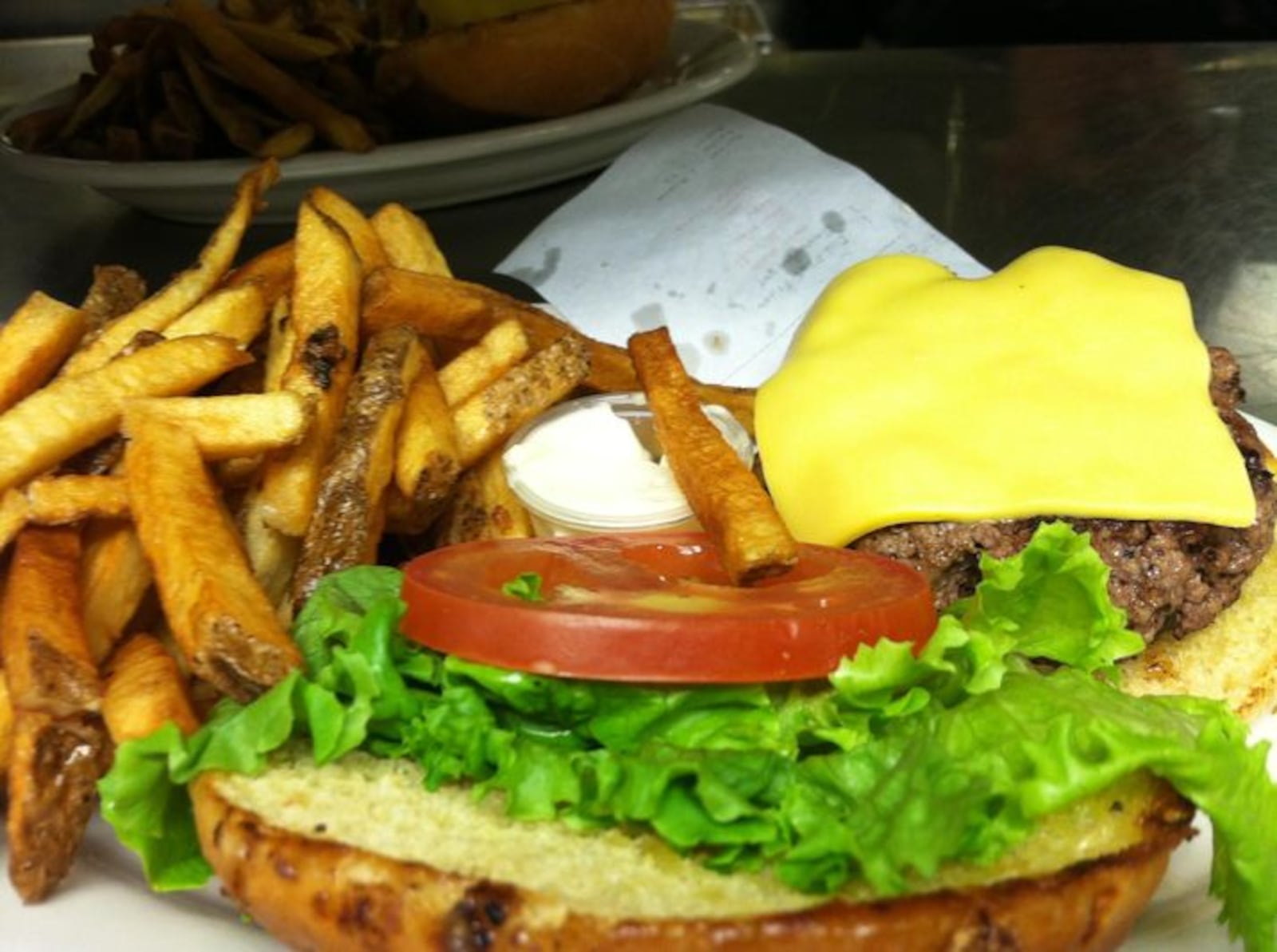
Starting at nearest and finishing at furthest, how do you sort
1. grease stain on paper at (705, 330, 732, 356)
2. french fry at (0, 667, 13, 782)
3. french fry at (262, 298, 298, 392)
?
french fry at (0, 667, 13, 782) < french fry at (262, 298, 298, 392) < grease stain on paper at (705, 330, 732, 356)

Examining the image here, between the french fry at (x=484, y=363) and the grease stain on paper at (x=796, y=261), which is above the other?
the french fry at (x=484, y=363)

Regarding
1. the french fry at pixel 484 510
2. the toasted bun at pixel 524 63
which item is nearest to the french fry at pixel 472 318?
the french fry at pixel 484 510

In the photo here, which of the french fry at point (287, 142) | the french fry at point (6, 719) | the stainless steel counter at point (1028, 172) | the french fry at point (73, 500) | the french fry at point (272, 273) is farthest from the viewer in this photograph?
the stainless steel counter at point (1028, 172)

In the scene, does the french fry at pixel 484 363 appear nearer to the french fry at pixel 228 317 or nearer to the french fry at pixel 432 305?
the french fry at pixel 432 305

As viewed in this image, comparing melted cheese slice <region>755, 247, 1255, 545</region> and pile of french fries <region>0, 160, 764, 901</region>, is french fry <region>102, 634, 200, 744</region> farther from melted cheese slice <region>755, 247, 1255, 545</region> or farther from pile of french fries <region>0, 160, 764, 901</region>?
melted cheese slice <region>755, 247, 1255, 545</region>

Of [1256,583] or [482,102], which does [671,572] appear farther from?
[482,102]

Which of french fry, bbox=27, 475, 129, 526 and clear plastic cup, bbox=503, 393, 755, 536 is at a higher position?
french fry, bbox=27, 475, 129, 526

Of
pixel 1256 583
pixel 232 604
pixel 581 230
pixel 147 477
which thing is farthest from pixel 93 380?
pixel 1256 583

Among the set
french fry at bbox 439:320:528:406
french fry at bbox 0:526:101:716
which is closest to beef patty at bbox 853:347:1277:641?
french fry at bbox 439:320:528:406
